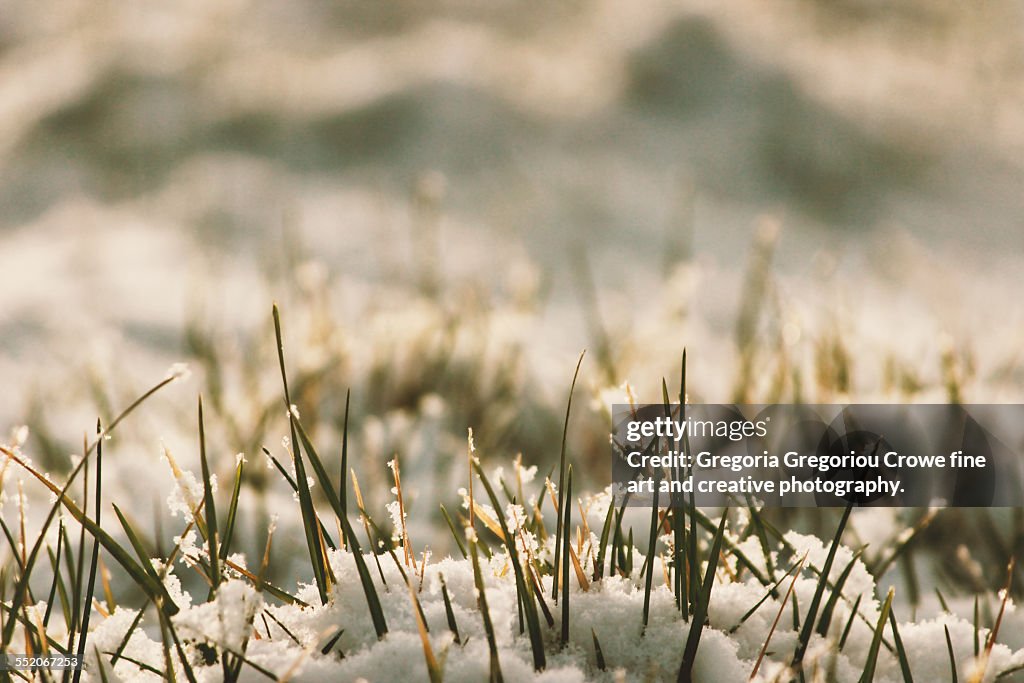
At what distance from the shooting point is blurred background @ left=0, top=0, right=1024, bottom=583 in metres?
2.15

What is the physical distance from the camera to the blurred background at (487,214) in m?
2.15

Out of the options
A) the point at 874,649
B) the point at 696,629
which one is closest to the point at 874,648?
the point at 874,649

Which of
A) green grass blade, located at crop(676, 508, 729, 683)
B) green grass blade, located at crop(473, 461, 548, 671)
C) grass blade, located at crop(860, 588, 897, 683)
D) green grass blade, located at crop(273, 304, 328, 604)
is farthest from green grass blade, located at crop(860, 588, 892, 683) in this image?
green grass blade, located at crop(273, 304, 328, 604)

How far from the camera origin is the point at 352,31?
19.1ft

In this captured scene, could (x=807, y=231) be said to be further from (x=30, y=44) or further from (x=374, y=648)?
(x=30, y=44)

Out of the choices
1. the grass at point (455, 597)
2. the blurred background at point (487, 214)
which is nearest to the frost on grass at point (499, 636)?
the grass at point (455, 597)

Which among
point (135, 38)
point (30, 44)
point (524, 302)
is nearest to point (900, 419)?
point (524, 302)

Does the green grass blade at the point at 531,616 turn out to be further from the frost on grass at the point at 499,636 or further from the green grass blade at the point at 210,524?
the green grass blade at the point at 210,524

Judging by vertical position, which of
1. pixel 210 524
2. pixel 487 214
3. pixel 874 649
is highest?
pixel 487 214

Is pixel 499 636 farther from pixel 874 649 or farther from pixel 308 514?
pixel 874 649

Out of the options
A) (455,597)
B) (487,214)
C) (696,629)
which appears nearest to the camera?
(696,629)

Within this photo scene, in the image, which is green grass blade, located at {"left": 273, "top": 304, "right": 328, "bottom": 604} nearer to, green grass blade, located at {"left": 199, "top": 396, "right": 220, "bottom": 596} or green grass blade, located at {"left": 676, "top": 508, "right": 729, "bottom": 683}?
green grass blade, located at {"left": 199, "top": 396, "right": 220, "bottom": 596}

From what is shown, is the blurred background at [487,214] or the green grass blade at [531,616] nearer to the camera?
the green grass blade at [531,616]

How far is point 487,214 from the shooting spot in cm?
417
